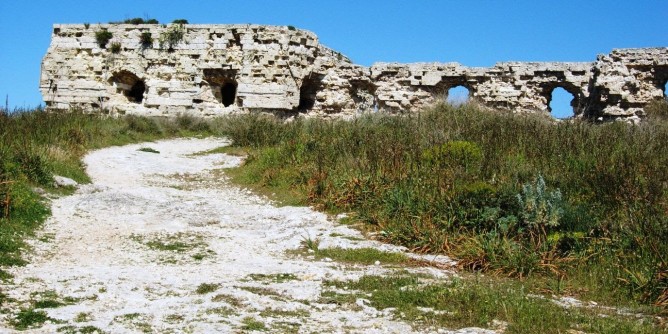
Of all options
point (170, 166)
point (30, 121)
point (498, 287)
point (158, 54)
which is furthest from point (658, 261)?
point (158, 54)

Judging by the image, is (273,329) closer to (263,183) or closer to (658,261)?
(658,261)

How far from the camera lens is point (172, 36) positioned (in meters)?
22.3

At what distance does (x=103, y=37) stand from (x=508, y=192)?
1867cm

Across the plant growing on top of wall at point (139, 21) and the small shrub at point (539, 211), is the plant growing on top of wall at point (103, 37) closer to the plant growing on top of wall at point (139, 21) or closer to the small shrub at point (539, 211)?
the plant growing on top of wall at point (139, 21)

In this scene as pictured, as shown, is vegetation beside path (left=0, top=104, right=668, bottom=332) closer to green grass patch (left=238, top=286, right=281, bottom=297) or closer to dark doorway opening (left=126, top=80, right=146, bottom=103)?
green grass patch (left=238, top=286, right=281, bottom=297)

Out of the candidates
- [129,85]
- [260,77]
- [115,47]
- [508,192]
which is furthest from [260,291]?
[129,85]

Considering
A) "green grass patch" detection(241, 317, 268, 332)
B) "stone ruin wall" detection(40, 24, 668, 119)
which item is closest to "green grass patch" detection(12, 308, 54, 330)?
"green grass patch" detection(241, 317, 268, 332)

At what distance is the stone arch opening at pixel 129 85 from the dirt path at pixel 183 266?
11.8 metres

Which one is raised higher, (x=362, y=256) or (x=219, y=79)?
(x=219, y=79)

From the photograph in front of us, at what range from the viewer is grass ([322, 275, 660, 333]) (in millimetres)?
4781

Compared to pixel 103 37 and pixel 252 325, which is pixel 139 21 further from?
pixel 252 325

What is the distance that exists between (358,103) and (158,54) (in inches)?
294

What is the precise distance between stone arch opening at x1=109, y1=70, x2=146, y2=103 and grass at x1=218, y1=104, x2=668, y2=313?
1105 cm

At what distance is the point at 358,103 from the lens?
23.3m
